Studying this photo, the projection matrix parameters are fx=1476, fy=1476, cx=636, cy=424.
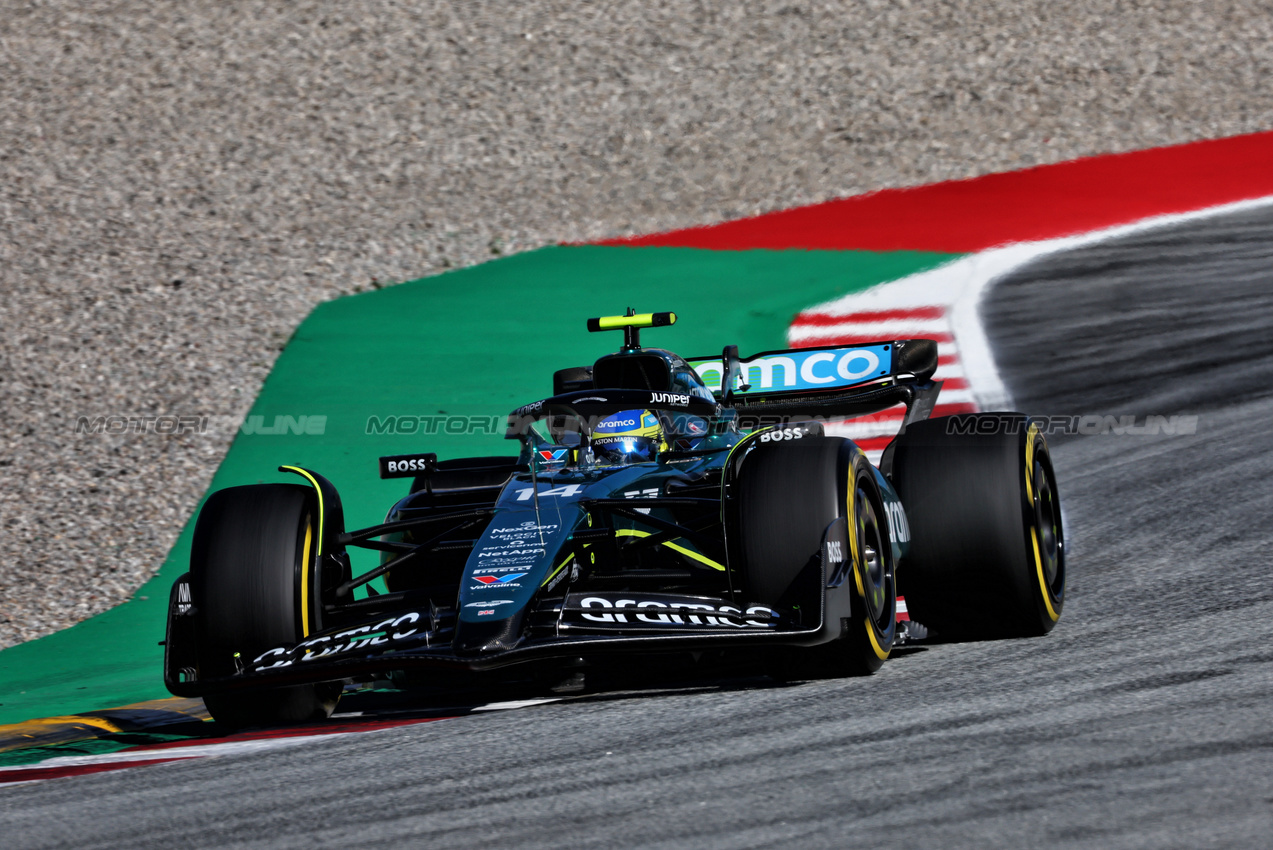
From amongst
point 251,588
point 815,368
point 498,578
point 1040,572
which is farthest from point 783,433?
point 251,588

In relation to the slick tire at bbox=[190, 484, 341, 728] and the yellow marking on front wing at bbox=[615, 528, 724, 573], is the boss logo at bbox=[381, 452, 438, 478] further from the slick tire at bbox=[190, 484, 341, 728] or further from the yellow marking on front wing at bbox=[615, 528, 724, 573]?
the yellow marking on front wing at bbox=[615, 528, 724, 573]

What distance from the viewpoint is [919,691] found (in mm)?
5496

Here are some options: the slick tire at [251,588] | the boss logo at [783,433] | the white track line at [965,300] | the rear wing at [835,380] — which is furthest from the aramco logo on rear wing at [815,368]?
the white track line at [965,300]

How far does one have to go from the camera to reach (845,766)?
14.5ft

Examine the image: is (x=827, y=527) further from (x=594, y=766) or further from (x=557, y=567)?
(x=594, y=766)

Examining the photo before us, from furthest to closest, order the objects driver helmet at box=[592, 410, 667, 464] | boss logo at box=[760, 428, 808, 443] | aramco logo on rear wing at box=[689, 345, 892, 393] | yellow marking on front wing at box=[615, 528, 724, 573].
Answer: aramco logo on rear wing at box=[689, 345, 892, 393], driver helmet at box=[592, 410, 667, 464], boss logo at box=[760, 428, 808, 443], yellow marking on front wing at box=[615, 528, 724, 573]

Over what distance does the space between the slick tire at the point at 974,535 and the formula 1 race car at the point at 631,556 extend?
Answer: 1 cm

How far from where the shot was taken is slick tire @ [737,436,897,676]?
5.80 m

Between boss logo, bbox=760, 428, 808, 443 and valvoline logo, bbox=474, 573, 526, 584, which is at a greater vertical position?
boss logo, bbox=760, 428, 808, 443

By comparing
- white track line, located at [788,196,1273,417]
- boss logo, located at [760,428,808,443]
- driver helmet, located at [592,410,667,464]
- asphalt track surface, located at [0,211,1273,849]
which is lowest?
asphalt track surface, located at [0,211,1273,849]

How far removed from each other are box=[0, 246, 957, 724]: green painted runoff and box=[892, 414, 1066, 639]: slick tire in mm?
4736

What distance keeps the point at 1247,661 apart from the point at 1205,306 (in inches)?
360

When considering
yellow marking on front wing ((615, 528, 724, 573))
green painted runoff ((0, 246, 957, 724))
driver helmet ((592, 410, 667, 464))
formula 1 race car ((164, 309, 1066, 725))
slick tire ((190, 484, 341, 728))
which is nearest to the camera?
formula 1 race car ((164, 309, 1066, 725))

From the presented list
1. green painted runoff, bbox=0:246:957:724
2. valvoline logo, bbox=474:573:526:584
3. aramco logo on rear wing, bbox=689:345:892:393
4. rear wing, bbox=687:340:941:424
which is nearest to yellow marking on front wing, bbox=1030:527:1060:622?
rear wing, bbox=687:340:941:424
